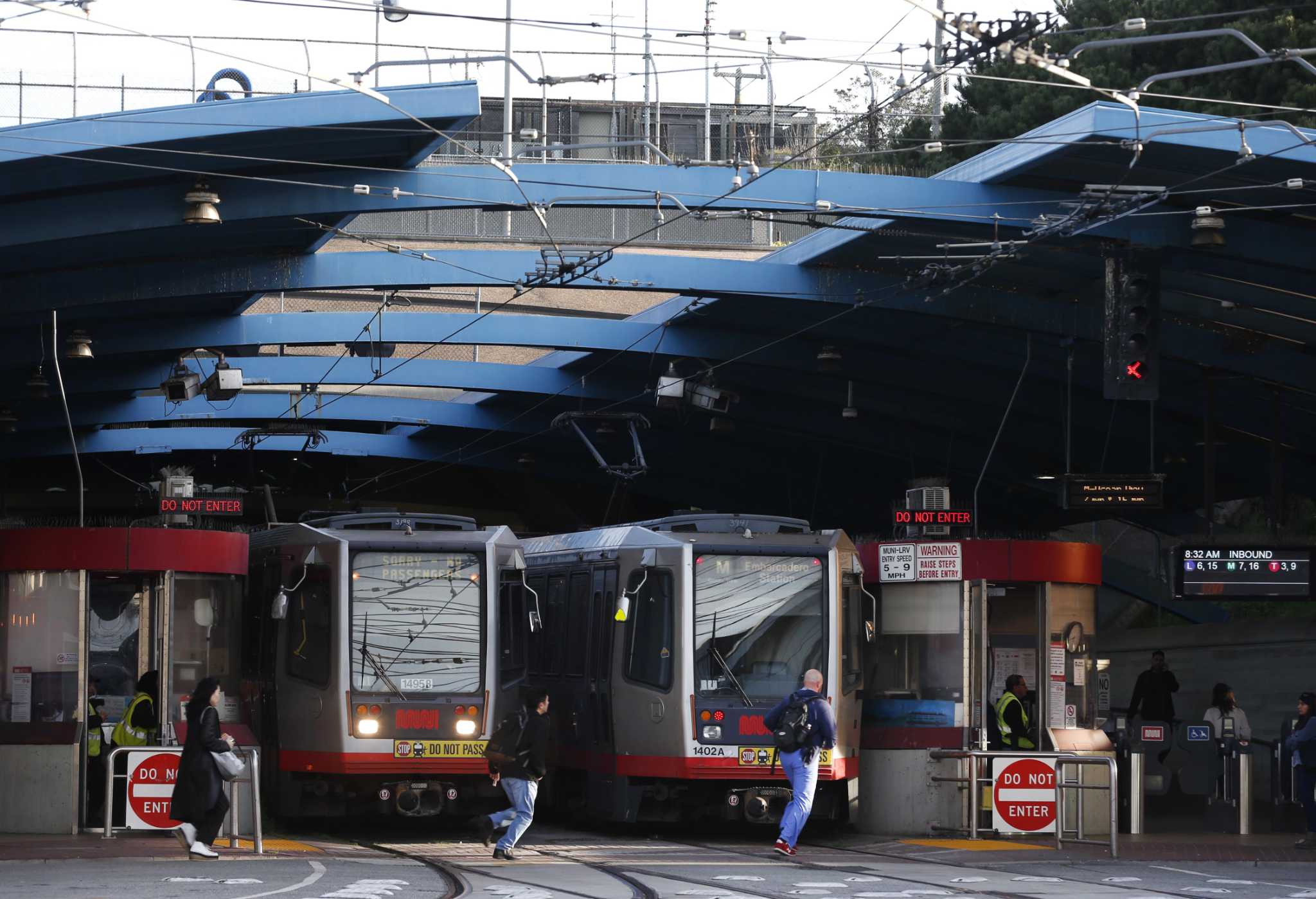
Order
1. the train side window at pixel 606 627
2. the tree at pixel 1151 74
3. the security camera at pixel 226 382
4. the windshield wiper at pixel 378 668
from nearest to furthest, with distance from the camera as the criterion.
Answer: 1. the windshield wiper at pixel 378 668
2. the train side window at pixel 606 627
3. the security camera at pixel 226 382
4. the tree at pixel 1151 74

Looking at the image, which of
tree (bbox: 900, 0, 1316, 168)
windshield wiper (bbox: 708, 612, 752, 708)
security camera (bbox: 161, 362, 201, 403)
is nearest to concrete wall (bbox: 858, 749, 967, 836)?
windshield wiper (bbox: 708, 612, 752, 708)

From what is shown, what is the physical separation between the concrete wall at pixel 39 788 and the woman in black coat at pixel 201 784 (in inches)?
129

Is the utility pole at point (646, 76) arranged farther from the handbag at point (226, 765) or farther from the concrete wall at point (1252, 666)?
the concrete wall at point (1252, 666)

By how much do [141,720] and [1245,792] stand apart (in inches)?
421

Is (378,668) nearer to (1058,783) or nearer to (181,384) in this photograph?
(1058,783)

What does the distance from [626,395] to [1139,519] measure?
1095 centimetres

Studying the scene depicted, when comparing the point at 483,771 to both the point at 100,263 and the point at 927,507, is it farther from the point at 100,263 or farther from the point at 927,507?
the point at 100,263

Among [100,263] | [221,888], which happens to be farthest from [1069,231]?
[100,263]

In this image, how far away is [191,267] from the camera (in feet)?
74.3

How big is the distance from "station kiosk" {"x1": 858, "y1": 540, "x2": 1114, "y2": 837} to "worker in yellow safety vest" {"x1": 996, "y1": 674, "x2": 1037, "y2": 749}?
206 mm

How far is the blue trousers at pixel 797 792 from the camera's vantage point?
52.1 feet

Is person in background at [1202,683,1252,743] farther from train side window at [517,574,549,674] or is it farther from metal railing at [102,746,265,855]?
metal railing at [102,746,265,855]

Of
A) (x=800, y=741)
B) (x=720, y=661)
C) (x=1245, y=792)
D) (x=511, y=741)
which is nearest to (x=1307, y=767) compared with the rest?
(x=1245, y=792)

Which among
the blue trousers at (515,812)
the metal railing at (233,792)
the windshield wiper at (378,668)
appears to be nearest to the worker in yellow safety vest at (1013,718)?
the blue trousers at (515,812)
